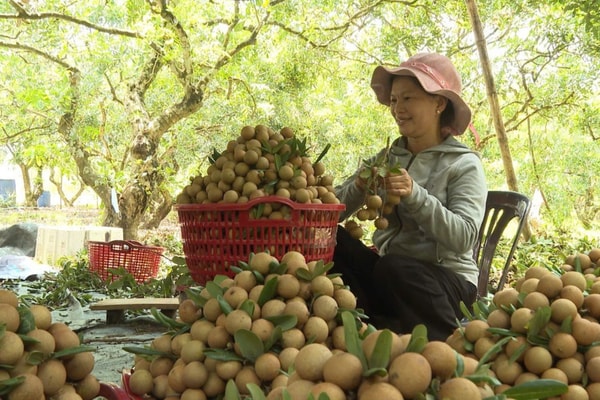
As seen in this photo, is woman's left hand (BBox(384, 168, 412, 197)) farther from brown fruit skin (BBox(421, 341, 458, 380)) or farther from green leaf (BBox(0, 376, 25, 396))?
green leaf (BBox(0, 376, 25, 396))

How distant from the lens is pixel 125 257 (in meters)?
4.66

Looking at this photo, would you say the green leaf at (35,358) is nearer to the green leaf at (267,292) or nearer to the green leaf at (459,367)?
the green leaf at (267,292)

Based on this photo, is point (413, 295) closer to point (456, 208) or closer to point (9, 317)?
point (456, 208)

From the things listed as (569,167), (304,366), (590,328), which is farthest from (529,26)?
(304,366)

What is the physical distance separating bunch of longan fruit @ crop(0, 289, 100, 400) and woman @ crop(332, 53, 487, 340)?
1172 mm

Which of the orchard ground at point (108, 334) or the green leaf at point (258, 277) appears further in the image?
the orchard ground at point (108, 334)

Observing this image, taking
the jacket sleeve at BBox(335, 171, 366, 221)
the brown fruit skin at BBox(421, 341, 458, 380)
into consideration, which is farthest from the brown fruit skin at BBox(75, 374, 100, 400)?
the jacket sleeve at BBox(335, 171, 366, 221)

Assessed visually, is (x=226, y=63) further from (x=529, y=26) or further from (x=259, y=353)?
(x=259, y=353)

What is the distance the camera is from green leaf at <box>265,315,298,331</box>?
1157mm

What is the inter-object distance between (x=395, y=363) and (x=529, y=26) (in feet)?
24.0

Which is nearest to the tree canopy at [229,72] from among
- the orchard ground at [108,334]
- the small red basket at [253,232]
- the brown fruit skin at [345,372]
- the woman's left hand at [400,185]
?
the orchard ground at [108,334]

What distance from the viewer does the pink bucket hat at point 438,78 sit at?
7.16 feet

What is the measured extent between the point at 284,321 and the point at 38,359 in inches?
18.7

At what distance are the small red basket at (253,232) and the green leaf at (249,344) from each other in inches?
34.1
